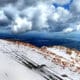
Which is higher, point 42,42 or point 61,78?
point 42,42

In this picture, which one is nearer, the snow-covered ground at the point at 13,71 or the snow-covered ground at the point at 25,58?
the snow-covered ground at the point at 13,71

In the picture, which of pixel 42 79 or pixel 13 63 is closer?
pixel 42 79

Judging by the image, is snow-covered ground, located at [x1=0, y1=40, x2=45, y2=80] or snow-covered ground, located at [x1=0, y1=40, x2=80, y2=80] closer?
snow-covered ground, located at [x1=0, y1=40, x2=45, y2=80]

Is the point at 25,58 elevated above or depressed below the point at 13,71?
above

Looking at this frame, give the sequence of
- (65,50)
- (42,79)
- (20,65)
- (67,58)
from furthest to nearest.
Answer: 1. (65,50)
2. (67,58)
3. (20,65)
4. (42,79)

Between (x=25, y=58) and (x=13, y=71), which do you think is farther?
(x=25, y=58)

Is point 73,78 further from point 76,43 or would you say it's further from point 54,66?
point 76,43

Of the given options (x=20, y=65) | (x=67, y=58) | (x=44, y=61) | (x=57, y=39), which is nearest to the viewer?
(x=20, y=65)

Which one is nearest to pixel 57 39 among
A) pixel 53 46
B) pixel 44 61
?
pixel 53 46
